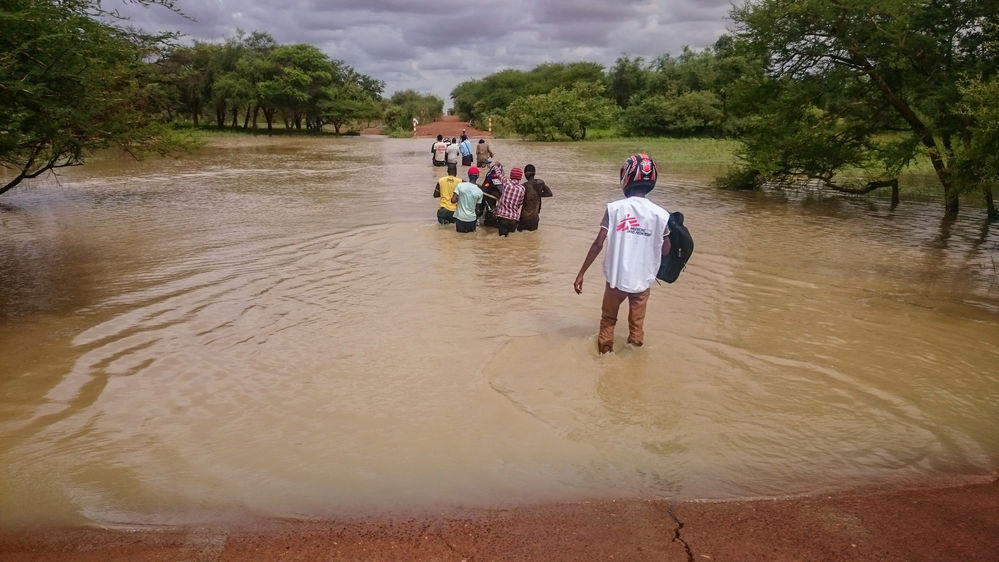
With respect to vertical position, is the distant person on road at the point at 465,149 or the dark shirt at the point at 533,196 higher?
the distant person on road at the point at 465,149

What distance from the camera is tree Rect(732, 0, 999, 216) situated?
48.3ft

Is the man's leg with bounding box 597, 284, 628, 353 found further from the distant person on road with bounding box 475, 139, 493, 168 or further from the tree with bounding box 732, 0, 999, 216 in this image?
the distant person on road with bounding box 475, 139, 493, 168

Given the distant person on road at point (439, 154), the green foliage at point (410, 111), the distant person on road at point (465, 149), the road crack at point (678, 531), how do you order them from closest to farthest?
the road crack at point (678, 531) < the distant person on road at point (465, 149) < the distant person on road at point (439, 154) < the green foliage at point (410, 111)

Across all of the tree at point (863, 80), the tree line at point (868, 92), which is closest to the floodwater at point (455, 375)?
the tree line at point (868, 92)

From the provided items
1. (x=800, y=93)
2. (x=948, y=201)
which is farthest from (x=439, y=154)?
(x=948, y=201)

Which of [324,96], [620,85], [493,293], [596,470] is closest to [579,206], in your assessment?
[493,293]

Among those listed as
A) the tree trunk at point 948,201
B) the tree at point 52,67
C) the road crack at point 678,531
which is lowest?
the road crack at point 678,531

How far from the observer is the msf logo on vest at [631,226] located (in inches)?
221

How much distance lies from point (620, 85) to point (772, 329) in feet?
260

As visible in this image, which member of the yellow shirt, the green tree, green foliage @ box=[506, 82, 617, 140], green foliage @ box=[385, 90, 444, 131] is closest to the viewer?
the yellow shirt

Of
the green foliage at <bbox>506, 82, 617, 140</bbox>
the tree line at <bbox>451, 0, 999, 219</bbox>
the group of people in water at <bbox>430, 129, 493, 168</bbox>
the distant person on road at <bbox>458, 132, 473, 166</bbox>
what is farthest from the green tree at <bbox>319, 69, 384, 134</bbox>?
the tree line at <bbox>451, 0, 999, 219</bbox>

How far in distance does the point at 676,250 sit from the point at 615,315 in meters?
0.85

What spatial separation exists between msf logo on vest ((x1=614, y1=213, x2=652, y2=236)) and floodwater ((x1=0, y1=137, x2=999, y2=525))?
4.25ft

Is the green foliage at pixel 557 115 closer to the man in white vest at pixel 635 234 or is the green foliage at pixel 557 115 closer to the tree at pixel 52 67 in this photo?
the tree at pixel 52 67
